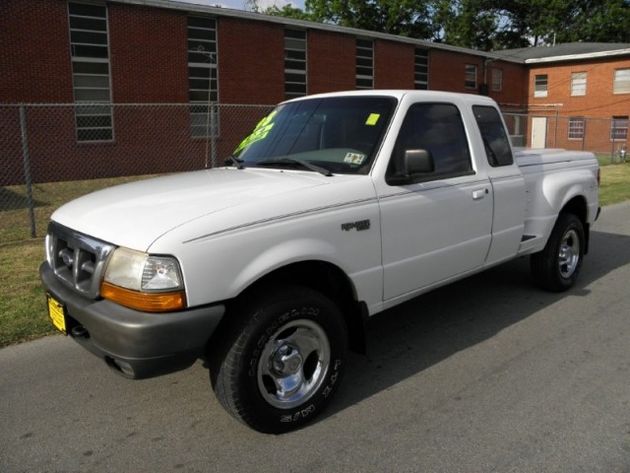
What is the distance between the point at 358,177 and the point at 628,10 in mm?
54905

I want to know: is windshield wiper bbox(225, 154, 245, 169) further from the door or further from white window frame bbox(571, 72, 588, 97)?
white window frame bbox(571, 72, 588, 97)

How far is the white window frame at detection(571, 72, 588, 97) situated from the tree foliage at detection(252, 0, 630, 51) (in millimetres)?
13196

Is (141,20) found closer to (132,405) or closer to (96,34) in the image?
(96,34)

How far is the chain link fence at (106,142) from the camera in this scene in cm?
1748

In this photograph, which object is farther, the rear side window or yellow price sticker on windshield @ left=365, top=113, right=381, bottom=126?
the rear side window

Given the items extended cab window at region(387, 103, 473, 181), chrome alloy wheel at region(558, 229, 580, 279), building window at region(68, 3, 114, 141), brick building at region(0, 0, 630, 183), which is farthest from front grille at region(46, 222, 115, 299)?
building window at region(68, 3, 114, 141)

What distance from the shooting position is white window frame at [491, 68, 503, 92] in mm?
37000

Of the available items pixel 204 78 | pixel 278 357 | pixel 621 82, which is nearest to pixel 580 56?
pixel 621 82

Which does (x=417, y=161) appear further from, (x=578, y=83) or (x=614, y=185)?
(x=578, y=83)

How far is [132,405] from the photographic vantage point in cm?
356

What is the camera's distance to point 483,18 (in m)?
51.3

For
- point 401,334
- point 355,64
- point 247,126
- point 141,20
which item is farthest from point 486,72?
point 401,334

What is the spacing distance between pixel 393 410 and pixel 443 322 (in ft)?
5.43

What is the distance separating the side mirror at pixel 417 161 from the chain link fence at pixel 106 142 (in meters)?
12.8
